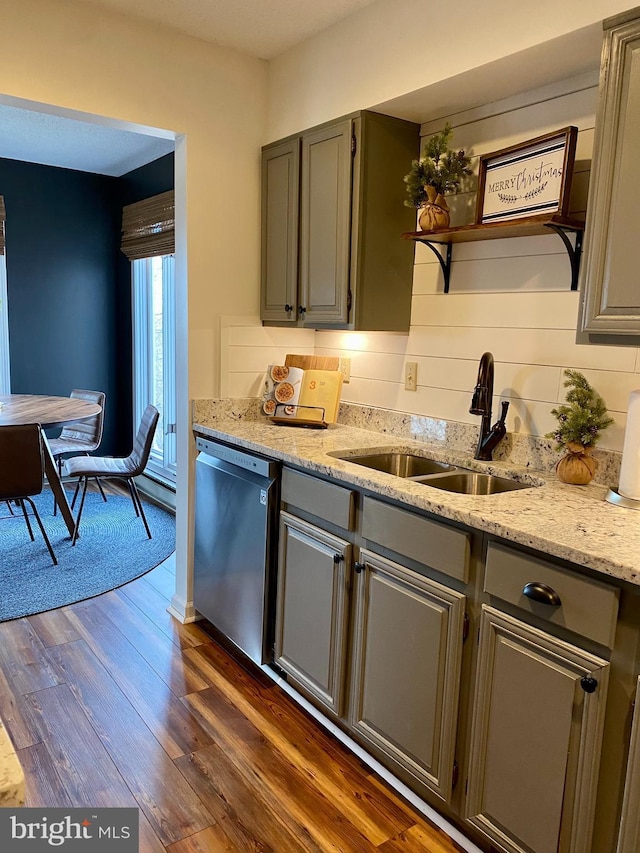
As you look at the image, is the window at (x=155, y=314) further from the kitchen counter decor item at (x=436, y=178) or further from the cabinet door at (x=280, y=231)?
the kitchen counter decor item at (x=436, y=178)

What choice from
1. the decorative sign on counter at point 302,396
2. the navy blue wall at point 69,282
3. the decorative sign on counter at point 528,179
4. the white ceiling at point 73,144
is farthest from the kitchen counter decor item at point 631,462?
the navy blue wall at point 69,282

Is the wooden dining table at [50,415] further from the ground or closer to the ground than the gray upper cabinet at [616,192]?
closer to the ground

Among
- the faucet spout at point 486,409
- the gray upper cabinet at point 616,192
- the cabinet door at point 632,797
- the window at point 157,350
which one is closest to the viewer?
the cabinet door at point 632,797

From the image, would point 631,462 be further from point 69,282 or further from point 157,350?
point 69,282

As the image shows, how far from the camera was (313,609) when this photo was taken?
7.29ft

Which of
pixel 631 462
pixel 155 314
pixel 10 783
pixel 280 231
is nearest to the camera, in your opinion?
pixel 10 783

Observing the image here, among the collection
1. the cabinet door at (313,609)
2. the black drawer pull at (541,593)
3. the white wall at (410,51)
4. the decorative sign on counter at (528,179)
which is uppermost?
the white wall at (410,51)

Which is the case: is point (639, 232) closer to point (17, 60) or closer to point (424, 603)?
point (424, 603)

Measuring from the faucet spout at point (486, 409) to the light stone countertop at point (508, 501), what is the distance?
60 millimetres

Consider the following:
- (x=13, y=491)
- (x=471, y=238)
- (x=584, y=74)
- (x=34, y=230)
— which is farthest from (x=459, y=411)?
(x=34, y=230)

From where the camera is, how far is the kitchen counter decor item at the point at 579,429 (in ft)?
6.18

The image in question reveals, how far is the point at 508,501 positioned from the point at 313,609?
0.85m

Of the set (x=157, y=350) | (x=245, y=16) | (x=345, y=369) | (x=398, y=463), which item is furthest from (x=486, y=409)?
(x=157, y=350)

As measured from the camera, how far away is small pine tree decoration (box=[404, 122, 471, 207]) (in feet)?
7.34
